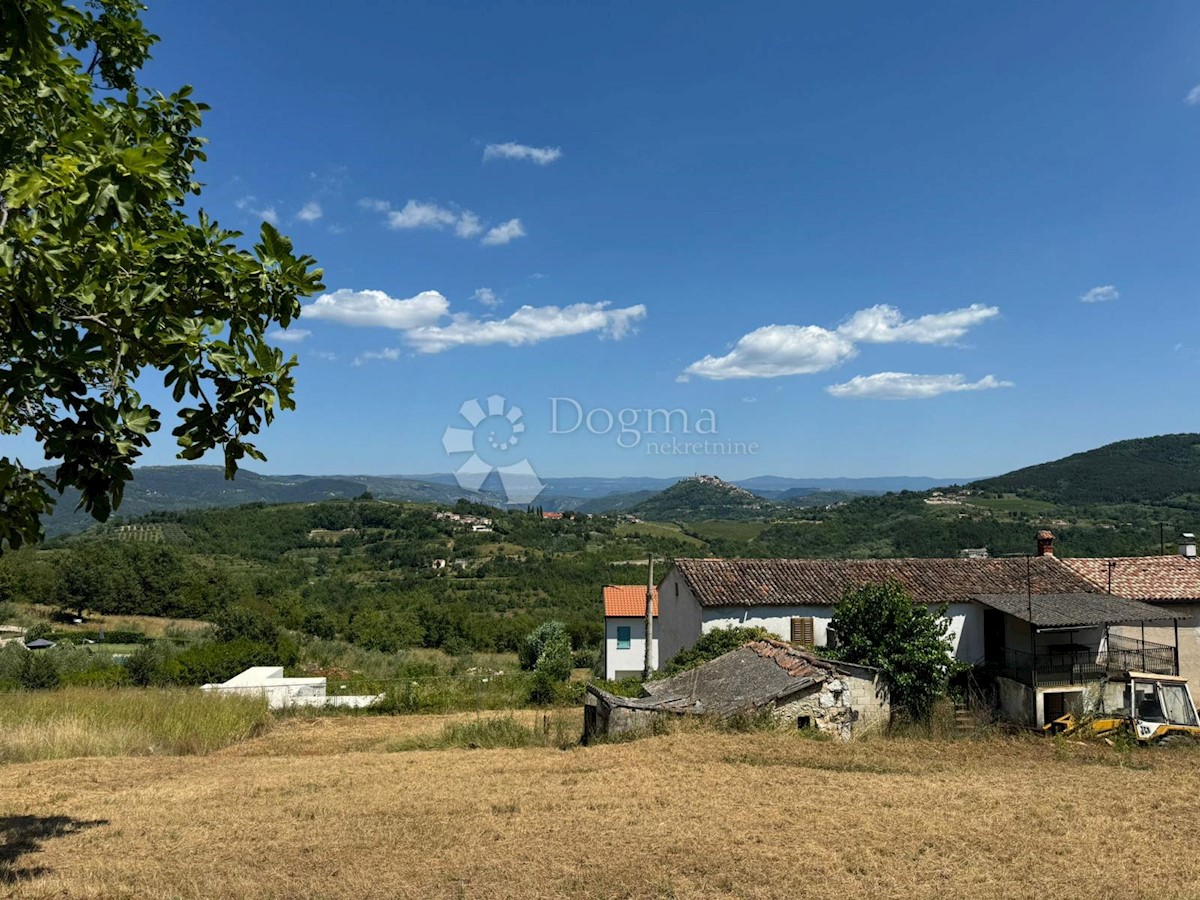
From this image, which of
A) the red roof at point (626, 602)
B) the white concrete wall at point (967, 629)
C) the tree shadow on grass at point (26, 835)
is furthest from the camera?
the red roof at point (626, 602)

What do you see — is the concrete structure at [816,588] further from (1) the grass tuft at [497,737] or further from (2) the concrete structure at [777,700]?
(1) the grass tuft at [497,737]

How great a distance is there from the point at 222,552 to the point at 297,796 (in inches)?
3332

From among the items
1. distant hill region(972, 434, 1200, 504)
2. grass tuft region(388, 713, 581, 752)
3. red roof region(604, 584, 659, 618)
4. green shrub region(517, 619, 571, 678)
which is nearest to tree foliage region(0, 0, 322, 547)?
grass tuft region(388, 713, 581, 752)

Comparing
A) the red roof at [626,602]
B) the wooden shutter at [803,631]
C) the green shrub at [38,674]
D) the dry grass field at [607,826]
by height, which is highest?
the dry grass field at [607,826]

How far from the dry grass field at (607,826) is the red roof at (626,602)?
20302 millimetres

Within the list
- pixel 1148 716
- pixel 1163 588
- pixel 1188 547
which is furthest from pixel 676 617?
pixel 1188 547

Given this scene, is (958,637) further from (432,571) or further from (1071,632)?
(432,571)

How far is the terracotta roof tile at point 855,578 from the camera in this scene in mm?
24547

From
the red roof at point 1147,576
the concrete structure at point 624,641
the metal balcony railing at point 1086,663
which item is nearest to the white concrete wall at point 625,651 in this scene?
the concrete structure at point 624,641

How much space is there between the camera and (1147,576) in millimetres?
24906

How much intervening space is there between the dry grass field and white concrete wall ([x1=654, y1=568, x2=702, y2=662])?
11088 mm

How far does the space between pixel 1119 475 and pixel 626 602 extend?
102m

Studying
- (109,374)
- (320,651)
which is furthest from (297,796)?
(320,651)

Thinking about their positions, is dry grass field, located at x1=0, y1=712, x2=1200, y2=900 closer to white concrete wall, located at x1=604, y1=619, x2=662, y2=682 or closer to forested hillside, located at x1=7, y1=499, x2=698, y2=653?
white concrete wall, located at x1=604, y1=619, x2=662, y2=682
